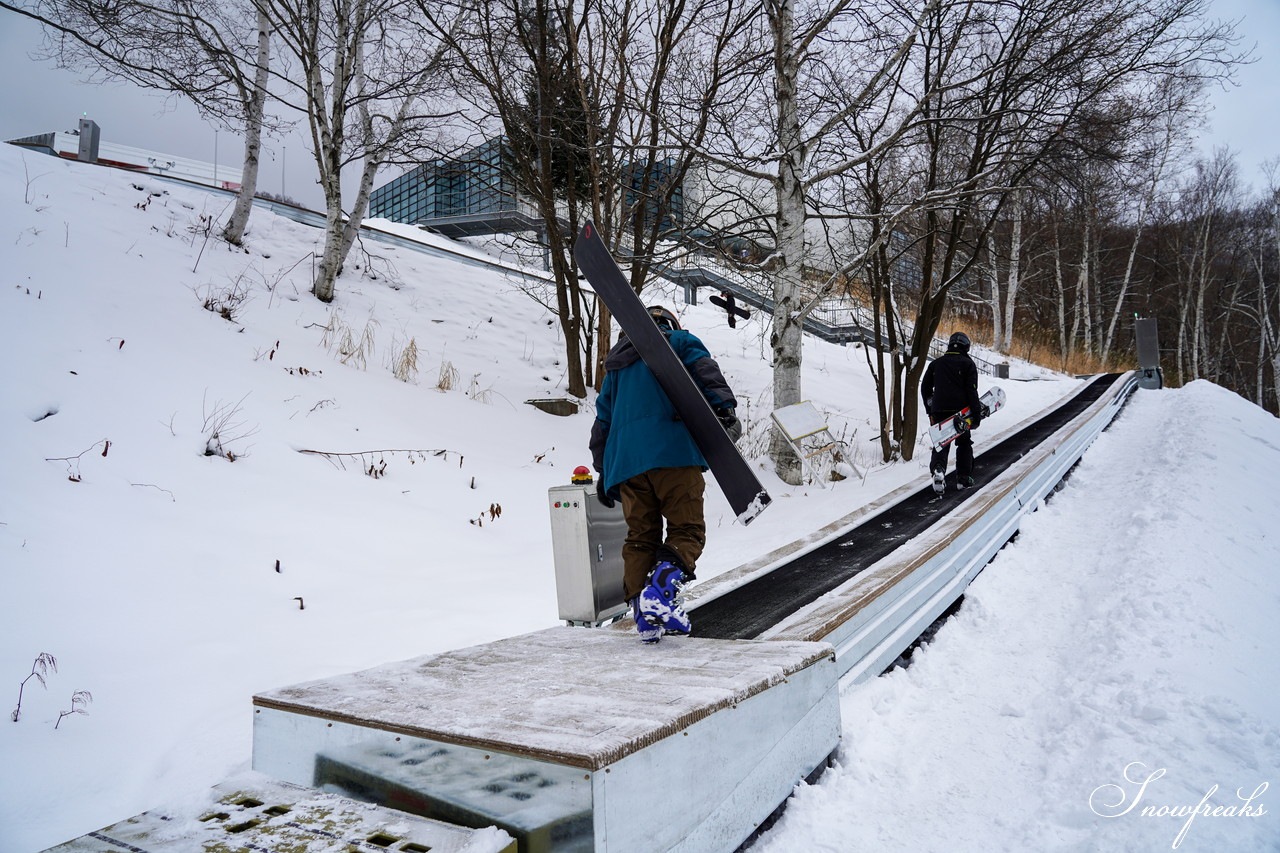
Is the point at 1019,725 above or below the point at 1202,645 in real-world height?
below

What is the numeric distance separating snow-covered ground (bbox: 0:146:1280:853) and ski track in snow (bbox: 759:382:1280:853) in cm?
1

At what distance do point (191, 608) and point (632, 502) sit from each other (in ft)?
9.70

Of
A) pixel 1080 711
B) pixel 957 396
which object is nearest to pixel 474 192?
pixel 957 396

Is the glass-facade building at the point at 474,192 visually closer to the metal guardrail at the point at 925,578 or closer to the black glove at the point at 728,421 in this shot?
the metal guardrail at the point at 925,578

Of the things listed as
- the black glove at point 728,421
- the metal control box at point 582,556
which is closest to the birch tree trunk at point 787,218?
the metal control box at point 582,556

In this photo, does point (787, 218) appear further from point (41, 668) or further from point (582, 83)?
point (41, 668)

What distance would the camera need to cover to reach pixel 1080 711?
105 inches

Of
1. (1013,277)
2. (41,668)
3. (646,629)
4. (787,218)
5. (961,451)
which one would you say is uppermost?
(1013,277)

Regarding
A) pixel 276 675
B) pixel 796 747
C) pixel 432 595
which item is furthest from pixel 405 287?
pixel 796 747

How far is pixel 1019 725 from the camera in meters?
2.75

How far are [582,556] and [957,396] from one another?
542 centimetres

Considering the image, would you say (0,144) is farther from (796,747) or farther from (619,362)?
(796,747)

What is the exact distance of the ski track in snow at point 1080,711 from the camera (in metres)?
2.10

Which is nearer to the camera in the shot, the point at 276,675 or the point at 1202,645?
the point at 1202,645
